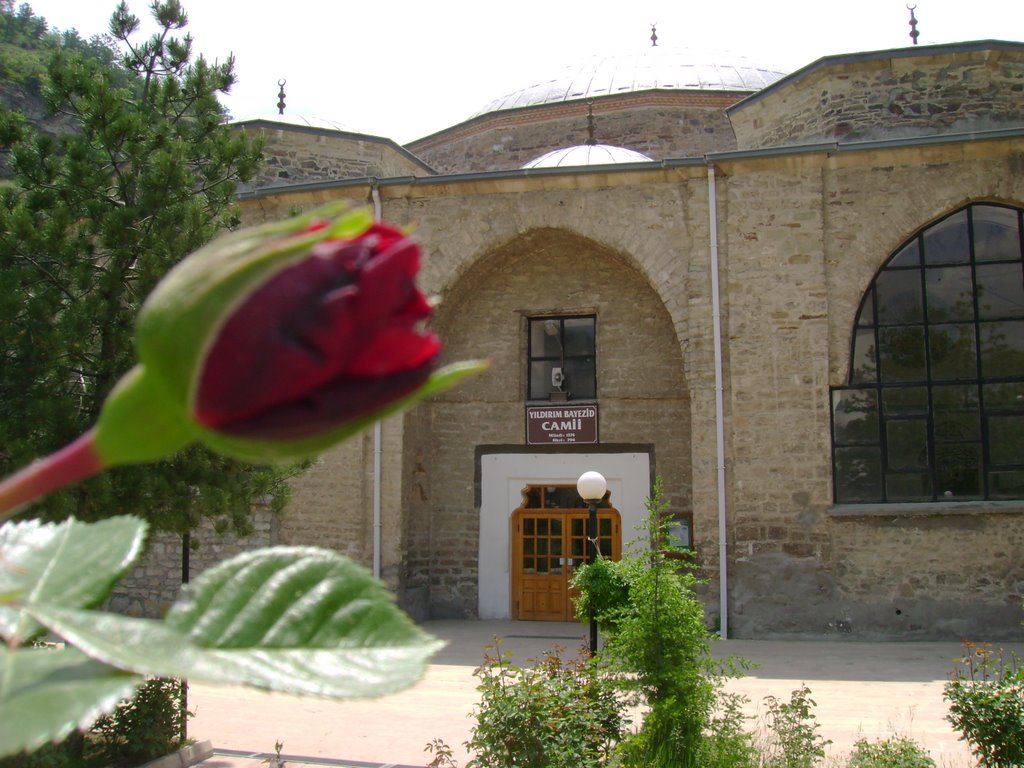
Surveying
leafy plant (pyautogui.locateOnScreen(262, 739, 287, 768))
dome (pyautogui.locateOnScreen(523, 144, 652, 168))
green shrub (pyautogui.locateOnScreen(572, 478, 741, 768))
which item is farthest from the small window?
leafy plant (pyautogui.locateOnScreen(262, 739, 287, 768))

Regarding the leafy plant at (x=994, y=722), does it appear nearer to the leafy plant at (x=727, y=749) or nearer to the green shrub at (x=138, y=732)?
the leafy plant at (x=727, y=749)

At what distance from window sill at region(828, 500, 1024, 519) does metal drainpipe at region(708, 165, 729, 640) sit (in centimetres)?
126

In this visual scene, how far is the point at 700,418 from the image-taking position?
11.5 metres

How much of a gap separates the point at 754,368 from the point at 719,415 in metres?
0.71

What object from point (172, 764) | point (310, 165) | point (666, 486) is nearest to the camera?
point (172, 764)

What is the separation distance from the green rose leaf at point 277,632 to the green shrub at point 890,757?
17.7 feet

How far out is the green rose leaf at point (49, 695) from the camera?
34 cm

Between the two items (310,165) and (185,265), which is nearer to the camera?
(185,265)

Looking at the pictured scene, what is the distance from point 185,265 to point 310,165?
51.6 ft

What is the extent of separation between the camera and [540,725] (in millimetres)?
4957

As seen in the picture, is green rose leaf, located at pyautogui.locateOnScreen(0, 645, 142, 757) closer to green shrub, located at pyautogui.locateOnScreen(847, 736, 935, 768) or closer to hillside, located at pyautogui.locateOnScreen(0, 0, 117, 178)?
green shrub, located at pyautogui.locateOnScreen(847, 736, 935, 768)

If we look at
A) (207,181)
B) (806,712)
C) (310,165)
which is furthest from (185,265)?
(310,165)

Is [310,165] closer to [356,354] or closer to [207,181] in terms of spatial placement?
[207,181]

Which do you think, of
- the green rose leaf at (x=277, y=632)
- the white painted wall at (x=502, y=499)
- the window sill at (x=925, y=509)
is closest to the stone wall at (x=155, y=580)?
the white painted wall at (x=502, y=499)
